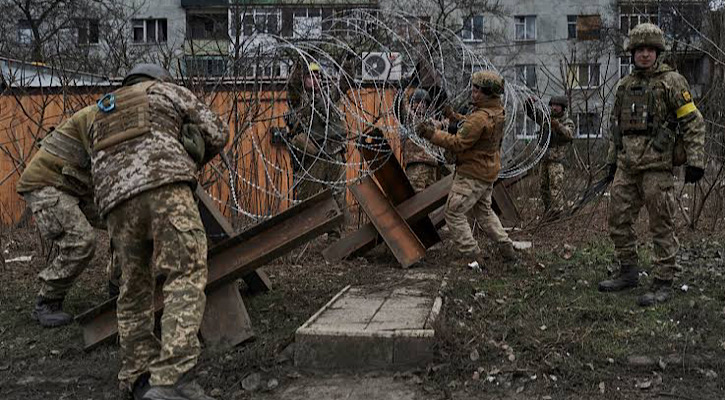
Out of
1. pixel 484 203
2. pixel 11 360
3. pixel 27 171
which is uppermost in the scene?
pixel 27 171

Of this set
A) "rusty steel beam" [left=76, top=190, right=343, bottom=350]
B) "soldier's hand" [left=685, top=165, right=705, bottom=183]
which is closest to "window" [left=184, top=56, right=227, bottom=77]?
"rusty steel beam" [left=76, top=190, right=343, bottom=350]

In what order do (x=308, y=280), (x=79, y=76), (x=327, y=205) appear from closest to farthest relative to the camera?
(x=327, y=205)
(x=308, y=280)
(x=79, y=76)

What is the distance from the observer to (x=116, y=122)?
354cm

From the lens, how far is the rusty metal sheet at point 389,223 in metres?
6.42

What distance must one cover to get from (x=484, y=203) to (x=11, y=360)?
4.07 meters

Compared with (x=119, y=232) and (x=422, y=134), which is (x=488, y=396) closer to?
(x=119, y=232)

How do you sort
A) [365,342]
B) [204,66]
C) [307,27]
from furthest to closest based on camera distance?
[204,66] → [307,27] → [365,342]

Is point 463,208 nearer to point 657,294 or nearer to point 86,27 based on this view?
point 657,294

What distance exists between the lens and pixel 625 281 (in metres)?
5.33

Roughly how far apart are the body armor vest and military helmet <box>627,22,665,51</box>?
3342 millimetres

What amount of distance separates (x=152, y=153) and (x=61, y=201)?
1.78 m

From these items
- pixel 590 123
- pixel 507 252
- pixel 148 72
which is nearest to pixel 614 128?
pixel 507 252

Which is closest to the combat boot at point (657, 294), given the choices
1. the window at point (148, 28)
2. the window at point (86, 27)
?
the window at point (86, 27)

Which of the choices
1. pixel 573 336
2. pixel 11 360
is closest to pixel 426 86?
pixel 573 336
